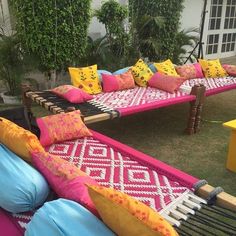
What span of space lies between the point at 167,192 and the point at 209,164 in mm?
1364

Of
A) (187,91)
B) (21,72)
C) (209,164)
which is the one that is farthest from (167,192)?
(21,72)

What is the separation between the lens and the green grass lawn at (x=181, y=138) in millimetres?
2975

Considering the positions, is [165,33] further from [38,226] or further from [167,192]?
[38,226]

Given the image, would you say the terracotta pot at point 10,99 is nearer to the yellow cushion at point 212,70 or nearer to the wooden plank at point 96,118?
the wooden plank at point 96,118

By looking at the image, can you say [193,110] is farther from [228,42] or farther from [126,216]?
[228,42]

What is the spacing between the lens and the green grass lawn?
297 centimetres

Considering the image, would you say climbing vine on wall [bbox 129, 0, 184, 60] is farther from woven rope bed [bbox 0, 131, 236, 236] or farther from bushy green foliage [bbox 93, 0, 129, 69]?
woven rope bed [bbox 0, 131, 236, 236]

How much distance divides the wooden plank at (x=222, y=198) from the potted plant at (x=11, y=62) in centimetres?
371

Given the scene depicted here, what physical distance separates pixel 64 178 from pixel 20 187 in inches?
9.0

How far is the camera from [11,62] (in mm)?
4680

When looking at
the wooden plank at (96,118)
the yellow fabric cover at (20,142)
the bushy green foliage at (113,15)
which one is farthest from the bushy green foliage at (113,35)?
the yellow fabric cover at (20,142)

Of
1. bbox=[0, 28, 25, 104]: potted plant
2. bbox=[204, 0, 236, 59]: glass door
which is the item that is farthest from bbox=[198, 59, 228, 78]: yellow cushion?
bbox=[204, 0, 236, 59]: glass door

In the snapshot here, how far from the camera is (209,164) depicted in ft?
10.1

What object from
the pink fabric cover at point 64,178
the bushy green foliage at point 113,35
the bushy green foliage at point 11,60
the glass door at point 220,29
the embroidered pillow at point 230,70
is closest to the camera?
the pink fabric cover at point 64,178
